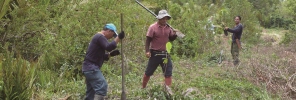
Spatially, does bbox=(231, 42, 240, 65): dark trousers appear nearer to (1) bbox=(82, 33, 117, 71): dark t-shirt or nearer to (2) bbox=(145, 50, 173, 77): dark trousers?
(2) bbox=(145, 50, 173, 77): dark trousers

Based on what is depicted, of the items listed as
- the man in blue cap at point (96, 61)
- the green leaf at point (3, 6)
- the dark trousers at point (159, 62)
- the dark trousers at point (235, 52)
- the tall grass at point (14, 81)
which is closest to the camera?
the tall grass at point (14, 81)

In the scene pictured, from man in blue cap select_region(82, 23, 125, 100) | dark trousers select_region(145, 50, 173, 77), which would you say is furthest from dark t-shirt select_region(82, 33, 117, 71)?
dark trousers select_region(145, 50, 173, 77)

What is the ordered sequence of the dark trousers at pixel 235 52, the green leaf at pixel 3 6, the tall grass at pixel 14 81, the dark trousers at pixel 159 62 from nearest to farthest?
1. the tall grass at pixel 14 81
2. the dark trousers at pixel 159 62
3. the green leaf at pixel 3 6
4. the dark trousers at pixel 235 52

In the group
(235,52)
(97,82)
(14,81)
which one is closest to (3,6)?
(14,81)

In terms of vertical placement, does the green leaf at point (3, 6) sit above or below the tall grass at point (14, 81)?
above

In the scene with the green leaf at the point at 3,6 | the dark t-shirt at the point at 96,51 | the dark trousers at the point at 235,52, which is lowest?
the dark trousers at the point at 235,52

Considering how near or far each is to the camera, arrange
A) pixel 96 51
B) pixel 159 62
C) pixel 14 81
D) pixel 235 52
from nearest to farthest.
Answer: pixel 14 81
pixel 96 51
pixel 159 62
pixel 235 52

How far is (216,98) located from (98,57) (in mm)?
2221

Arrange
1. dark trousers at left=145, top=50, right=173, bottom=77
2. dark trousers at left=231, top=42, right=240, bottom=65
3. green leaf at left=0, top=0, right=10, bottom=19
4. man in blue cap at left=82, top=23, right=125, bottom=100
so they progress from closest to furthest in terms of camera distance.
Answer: man in blue cap at left=82, top=23, right=125, bottom=100 < dark trousers at left=145, top=50, right=173, bottom=77 < green leaf at left=0, top=0, right=10, bottom=19 < dark trousers at left=231, top=42, right=240, bottom=65

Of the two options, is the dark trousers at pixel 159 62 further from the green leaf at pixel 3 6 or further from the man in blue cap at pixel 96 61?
the green leaf at pixel 3 6

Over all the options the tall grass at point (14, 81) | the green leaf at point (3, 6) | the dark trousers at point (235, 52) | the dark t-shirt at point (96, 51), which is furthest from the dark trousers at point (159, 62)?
the dark trousers at point (235, 52)

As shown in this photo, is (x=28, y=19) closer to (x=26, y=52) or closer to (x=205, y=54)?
(x=26, y=52)

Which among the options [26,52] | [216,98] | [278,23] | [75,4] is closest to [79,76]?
[26,52]

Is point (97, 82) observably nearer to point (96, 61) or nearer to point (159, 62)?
point (96, 61)
